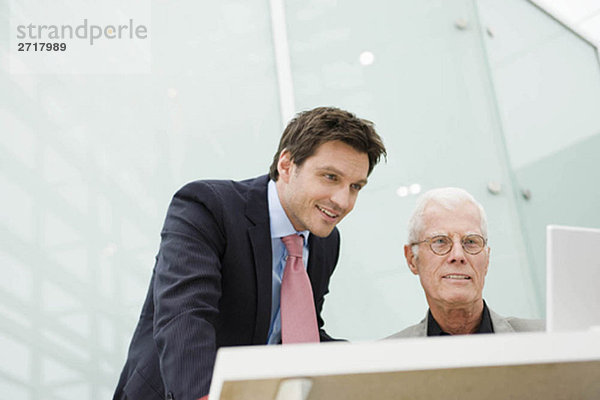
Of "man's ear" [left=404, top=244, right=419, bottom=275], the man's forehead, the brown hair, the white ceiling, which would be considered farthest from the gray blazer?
the white ceiling

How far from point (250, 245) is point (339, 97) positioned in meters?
1.45

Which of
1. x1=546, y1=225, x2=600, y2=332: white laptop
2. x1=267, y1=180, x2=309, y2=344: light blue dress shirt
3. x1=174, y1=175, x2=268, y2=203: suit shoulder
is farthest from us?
x1=267, y1=180, x2=309, y2=344: light blue dress shirt

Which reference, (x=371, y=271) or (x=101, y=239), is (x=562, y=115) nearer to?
(x=371, y=271)

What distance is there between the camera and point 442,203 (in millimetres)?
1740

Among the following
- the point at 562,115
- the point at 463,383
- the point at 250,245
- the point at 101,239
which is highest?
the point at 562,115

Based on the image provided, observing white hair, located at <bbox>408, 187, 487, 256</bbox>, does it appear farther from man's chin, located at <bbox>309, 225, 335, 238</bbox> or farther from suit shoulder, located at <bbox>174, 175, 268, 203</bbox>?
suit shoulder, located at <bbox>174, 175, 268, 203</bbox>

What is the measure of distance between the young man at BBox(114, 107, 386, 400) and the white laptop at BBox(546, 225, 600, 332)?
1.97 ft

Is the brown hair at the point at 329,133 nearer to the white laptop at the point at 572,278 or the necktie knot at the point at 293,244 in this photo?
the necktie knot at the point at 293,244

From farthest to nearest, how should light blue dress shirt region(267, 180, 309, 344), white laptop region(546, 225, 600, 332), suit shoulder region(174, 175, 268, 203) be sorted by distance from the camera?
light blue dress shirt region(267, 180, 309, 344) < suit shoulder region(174, 175, 268, 203) < white laptop region(546, 225, 600, 332)

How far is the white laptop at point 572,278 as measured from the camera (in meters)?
0.97

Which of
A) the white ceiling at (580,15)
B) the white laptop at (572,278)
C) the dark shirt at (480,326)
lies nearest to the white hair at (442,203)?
the dark shirt at (480,326)

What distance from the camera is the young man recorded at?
1231 mm

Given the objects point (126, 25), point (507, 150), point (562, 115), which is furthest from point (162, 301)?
point (562, 115)

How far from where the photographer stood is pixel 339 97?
279 cm
